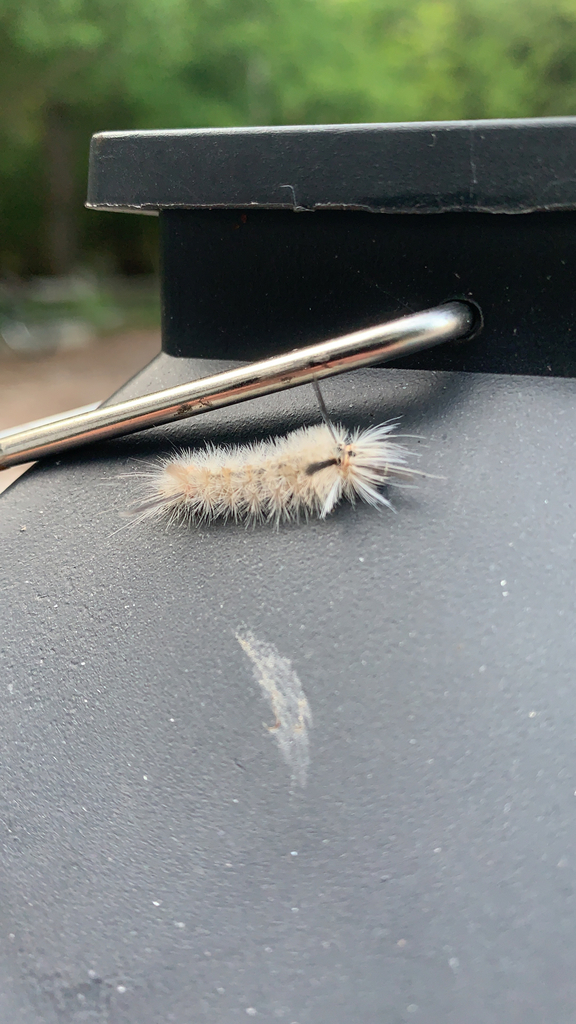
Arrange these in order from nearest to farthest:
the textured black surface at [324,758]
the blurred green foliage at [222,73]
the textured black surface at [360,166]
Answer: the textured black surface at [324,758]
the textured black surface at [360,166]
the blurred green foliage at [222,73]

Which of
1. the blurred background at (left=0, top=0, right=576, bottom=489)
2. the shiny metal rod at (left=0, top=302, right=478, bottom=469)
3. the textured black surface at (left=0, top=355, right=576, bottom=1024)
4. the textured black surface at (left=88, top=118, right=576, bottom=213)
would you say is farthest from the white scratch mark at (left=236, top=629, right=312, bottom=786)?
the blurred background at (left=0, top=0, right=576, bottom=489)

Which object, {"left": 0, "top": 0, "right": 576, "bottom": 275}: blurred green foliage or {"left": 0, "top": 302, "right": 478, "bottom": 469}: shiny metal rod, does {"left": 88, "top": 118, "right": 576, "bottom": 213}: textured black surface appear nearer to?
{"left": 0, "top": 302, "right": 478, "bottom": 469}: shiny metal rod

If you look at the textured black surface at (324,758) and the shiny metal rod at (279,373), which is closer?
the textured black surface at (324,758)

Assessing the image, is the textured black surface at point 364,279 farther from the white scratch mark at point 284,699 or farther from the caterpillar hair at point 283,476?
the white scratch mark at point 284,699

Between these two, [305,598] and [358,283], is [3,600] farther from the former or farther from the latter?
[358,283]

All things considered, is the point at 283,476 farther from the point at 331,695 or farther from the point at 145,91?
the point at 145,91

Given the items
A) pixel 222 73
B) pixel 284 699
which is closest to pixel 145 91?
pixel 222 73

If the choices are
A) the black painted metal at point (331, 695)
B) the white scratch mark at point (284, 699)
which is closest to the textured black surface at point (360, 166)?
the black painted metal at point (331, 695)
